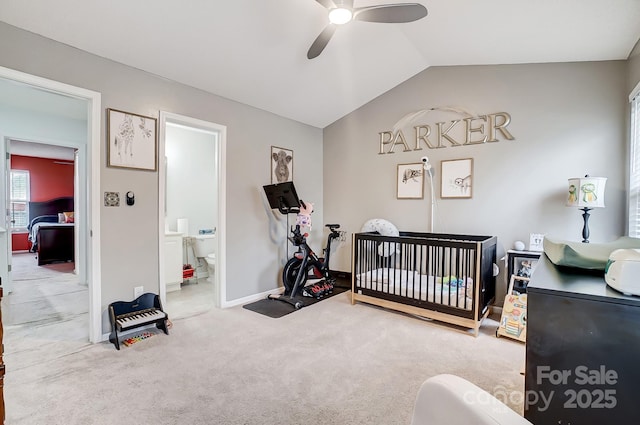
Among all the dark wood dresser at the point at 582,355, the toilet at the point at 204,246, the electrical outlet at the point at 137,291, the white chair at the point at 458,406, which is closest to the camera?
the white chair at the point at 458,406

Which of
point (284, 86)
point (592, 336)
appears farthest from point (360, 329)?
point (284, 86)

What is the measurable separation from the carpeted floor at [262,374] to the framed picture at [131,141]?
5.44 ft

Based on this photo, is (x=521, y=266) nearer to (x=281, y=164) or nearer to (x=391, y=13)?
(x=391, y=13)

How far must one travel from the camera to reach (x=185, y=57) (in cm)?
286

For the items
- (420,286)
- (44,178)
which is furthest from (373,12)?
(44,178)

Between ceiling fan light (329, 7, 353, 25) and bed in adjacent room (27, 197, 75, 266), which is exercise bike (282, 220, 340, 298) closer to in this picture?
ceiling fan light (329, 7, 353, 25)

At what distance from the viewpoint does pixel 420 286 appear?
3.20 m

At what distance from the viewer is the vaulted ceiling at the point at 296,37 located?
2.28 m

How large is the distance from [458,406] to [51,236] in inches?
324

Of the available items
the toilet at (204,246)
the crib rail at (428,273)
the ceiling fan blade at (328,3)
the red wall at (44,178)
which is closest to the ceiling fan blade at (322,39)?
the ceiling fan blade at (328,3)

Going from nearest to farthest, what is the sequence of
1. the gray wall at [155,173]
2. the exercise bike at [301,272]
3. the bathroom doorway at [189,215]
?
the gray wall at [155,173]
the exercise bike at [301,272]
the bathroom doorway at [189,215]

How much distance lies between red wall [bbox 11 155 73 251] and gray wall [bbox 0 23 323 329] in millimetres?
7208

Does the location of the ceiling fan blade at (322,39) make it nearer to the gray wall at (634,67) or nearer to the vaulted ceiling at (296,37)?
the vaulted ceiling at (296,37)

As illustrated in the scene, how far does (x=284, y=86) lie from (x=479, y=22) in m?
2.14
